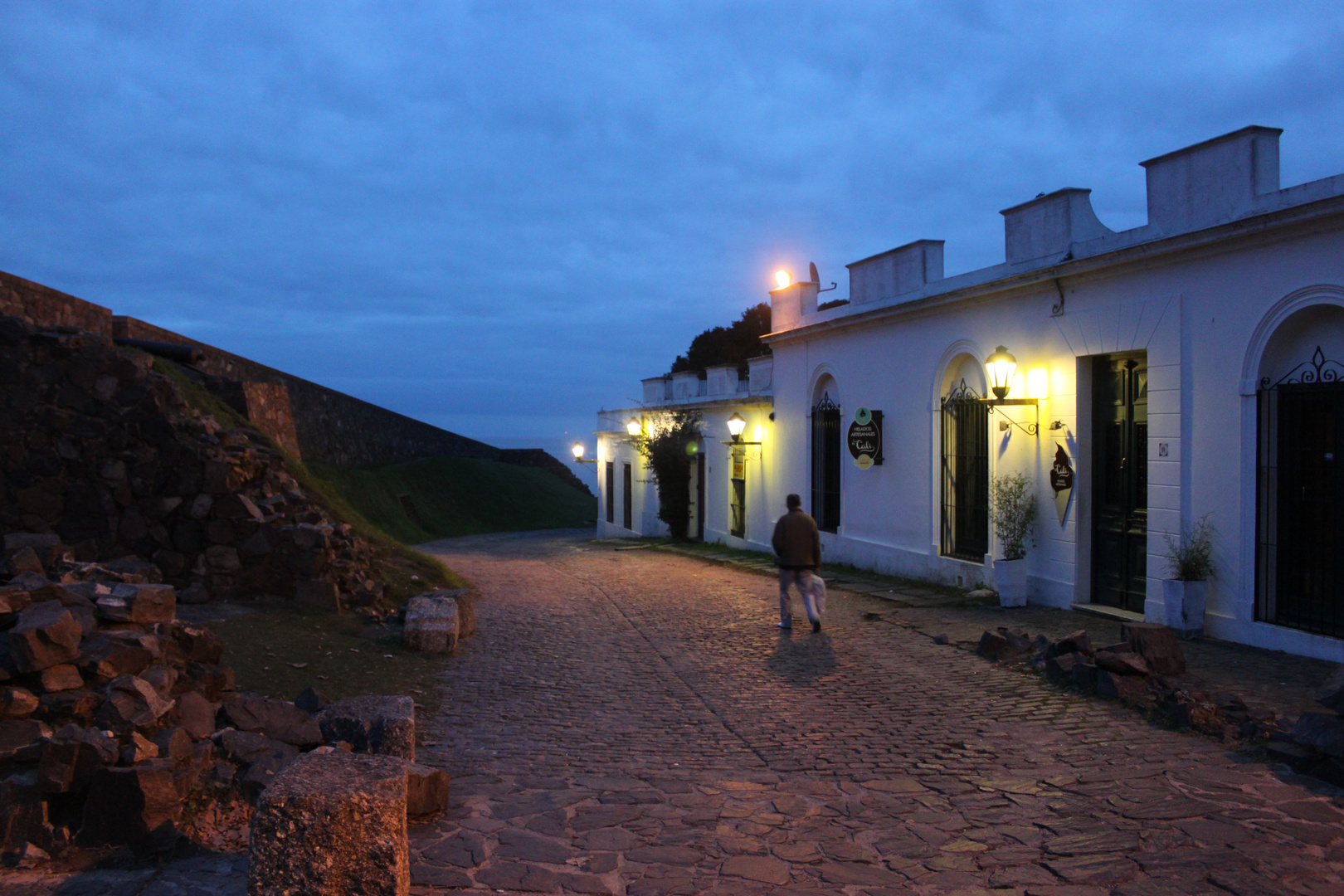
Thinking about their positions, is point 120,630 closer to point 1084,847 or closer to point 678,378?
point 1084,847

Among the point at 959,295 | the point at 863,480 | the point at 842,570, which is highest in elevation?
the point at 959,295

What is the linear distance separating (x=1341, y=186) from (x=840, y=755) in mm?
6421

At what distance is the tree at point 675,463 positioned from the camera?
80.3 feet

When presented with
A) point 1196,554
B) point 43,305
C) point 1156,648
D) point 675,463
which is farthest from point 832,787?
point 675,463

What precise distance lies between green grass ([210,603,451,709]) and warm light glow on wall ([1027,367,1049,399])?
25.5 feet

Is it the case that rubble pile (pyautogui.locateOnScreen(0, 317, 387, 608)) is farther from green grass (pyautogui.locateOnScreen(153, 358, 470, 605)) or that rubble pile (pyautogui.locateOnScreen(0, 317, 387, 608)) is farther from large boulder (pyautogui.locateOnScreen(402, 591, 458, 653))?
green grass (pyautogui.locateOnScreen(153, 358, 470, 605))

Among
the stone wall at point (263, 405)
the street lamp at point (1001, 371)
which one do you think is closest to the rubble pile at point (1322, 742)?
the street lamp at point (1001, 371)

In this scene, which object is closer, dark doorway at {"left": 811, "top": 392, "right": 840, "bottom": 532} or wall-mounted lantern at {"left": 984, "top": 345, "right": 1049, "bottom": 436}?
wall-mounted lantern at {"left": 984, "top": 345, "right": 1049, "bottom": 436}

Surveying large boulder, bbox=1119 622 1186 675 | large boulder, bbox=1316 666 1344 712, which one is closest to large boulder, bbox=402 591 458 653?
large boulder, bbox=1119 622 1186 675

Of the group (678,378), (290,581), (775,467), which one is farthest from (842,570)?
(678,378)

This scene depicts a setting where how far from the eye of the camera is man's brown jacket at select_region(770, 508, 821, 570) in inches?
409

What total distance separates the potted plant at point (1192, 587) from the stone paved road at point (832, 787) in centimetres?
217

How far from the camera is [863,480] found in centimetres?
1606

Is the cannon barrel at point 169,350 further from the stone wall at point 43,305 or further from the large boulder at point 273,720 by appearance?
the large boulder at point 273,720
